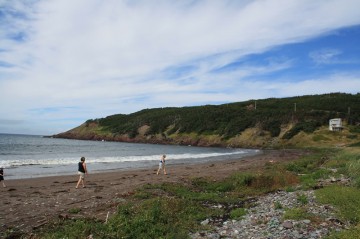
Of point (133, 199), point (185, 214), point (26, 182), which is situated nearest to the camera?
point (185, 214)

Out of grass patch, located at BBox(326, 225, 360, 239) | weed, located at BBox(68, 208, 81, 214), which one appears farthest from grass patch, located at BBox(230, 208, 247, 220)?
weed, located at BBox(68, 208, 81, 214)

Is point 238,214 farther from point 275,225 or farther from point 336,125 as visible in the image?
point 336,125

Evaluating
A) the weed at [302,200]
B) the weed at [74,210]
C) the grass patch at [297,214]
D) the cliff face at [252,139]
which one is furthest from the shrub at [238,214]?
the cliff face at [252,139]

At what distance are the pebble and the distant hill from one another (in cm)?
7097

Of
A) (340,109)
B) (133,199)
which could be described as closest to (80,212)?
(133,199)

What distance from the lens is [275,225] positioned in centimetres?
1120

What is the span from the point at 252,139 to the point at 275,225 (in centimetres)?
8896

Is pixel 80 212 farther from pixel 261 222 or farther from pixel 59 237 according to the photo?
pixel 261 222

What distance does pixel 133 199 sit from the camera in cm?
1647

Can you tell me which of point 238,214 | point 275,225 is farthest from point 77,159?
point 275,225

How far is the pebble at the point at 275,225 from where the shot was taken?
408 inches

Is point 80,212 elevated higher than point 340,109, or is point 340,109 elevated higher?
point 340,109

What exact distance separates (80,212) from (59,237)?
3.83m

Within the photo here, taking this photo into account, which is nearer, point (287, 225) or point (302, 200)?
point (287, 225)
